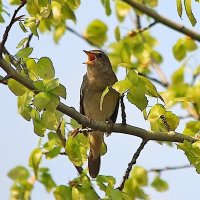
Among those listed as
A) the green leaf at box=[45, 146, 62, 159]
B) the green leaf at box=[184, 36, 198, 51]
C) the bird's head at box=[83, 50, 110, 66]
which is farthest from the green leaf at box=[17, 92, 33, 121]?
the green leaf at box=[184, 36, 198, 51]

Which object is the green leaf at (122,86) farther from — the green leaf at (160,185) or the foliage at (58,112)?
the green leaf at (160,185)

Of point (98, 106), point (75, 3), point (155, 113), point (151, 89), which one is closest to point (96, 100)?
point (98, 106)

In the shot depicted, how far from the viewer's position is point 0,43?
3.29 metres

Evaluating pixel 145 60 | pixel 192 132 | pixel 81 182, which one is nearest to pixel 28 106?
pixel 81 182

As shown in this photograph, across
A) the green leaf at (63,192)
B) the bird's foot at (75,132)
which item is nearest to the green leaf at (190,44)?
the bird's foot at (75,132)

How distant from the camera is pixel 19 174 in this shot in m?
5.08

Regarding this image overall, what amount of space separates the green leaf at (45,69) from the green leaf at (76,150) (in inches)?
27.9

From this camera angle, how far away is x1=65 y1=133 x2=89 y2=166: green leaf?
390 cm

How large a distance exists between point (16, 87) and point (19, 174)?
1852 millimetres

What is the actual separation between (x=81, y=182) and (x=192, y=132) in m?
0.81

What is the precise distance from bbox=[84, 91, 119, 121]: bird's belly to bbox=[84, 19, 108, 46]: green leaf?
1.17m

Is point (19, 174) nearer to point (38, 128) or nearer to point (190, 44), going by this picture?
point (38, 128)

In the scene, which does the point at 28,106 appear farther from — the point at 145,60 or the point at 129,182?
the point at 145,60

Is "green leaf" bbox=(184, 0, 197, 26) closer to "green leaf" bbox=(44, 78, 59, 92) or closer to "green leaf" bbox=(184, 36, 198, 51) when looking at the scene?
"green leaf" bbox=(44, 78, 59, 92)
